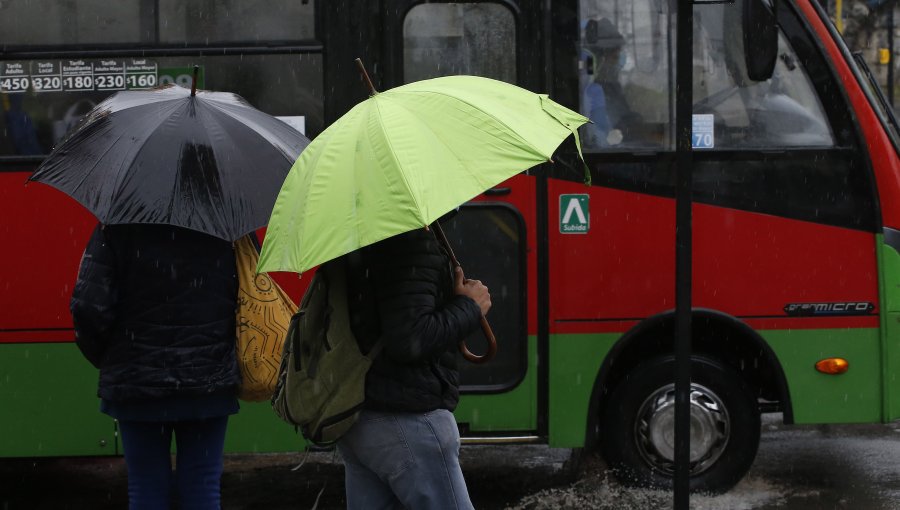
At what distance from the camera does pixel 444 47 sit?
20.1ft

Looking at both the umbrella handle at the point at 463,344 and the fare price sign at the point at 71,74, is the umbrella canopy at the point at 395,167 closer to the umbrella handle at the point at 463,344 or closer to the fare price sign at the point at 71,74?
the umbrella handle at the point at 463,344

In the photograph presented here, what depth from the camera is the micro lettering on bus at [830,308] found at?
20.4ft

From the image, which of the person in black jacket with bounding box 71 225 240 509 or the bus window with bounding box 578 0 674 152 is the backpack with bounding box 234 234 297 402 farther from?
the bus window with bounding box 578 0 674 152

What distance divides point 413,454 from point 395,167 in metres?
0.82

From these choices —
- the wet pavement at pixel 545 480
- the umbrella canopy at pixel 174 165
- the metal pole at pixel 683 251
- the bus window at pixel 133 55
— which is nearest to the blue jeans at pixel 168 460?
the umbrella canopy at pixel 174 165

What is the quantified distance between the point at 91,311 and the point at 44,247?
2282mm

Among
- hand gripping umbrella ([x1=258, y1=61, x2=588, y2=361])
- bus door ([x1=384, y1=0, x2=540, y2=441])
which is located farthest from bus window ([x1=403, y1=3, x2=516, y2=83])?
hand gripping umbrella ([x1=258, y1=61, x2=588, y2=361])

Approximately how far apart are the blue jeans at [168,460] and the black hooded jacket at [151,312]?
0.19 m

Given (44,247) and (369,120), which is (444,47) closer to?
(44,247)

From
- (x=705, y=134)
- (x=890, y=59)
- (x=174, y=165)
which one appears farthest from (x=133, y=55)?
(x=890, y=59)

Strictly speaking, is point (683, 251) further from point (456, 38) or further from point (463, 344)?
point (456, 38)

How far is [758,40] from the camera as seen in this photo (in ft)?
16.3

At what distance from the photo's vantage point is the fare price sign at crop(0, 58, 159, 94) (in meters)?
6.11

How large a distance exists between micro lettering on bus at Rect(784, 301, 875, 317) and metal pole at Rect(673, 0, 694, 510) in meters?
2.01
